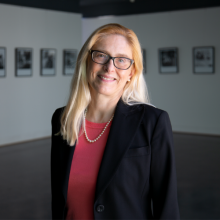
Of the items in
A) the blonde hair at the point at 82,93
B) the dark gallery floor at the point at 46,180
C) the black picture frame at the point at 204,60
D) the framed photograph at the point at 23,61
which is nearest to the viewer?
the blonde hair at the point at 82,93

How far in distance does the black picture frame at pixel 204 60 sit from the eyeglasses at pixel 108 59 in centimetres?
927

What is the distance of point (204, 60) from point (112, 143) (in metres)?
9.62

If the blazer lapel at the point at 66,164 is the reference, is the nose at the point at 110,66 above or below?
above

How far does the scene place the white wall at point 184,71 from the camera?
412 inches

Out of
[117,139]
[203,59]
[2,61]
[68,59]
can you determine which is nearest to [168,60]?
[203,59]

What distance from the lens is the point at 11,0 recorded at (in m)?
9.30

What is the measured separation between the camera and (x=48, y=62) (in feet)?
33.8

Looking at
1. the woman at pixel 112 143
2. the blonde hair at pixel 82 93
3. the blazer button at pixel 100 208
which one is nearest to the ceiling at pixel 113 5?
the blonde hair at pixel 82 93

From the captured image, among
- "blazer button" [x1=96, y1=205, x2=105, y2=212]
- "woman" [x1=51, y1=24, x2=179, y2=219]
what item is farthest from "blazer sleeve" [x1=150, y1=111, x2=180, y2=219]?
"blazer button" [x1=96, y1=205, x2=105, y2=212]

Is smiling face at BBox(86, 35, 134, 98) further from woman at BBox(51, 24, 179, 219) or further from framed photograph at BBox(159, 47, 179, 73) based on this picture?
framed photograph at BBox(159, 47, 179, 73)

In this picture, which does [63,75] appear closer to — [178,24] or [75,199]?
[178,24]

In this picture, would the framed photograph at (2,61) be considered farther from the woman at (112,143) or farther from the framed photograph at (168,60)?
the woman at (112,143)

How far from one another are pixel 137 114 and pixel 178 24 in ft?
32.4

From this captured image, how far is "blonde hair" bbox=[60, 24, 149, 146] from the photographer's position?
1.92 meters
